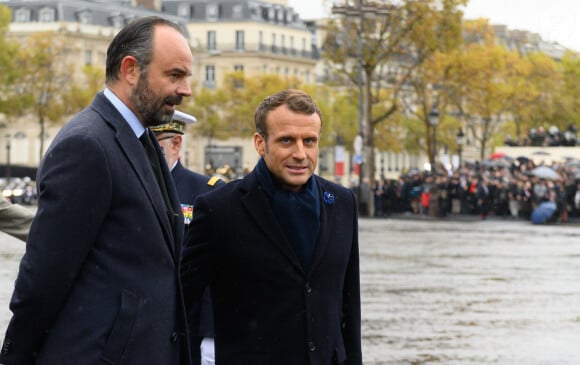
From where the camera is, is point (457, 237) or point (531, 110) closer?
point (457, 237)

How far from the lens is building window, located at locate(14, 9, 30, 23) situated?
12712 centimetres

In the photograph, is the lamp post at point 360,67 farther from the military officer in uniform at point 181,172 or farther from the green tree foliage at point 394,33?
the military officer in uniform at point 181,172

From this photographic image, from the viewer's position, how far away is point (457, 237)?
3506cm

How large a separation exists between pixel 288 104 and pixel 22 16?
12518cm

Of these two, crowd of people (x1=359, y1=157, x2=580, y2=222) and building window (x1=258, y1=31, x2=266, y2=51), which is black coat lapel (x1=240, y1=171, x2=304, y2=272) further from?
building window (x1=258, y1=31, x2=266, y2=51)

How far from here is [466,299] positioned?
17891mm

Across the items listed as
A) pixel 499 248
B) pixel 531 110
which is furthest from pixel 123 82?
pixel 531 110

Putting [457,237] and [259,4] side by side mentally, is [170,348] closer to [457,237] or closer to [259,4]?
[457,237]

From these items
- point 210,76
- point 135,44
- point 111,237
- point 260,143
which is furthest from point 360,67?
point 210,76

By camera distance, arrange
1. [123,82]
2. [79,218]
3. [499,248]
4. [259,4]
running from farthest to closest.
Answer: [259,4], [499,248], [123,82], [79,218]

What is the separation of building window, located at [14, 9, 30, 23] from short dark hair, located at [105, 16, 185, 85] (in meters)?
124

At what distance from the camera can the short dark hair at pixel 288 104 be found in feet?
18.0

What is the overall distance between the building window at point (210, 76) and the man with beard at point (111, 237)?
137 meters

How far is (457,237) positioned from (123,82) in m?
30.5
